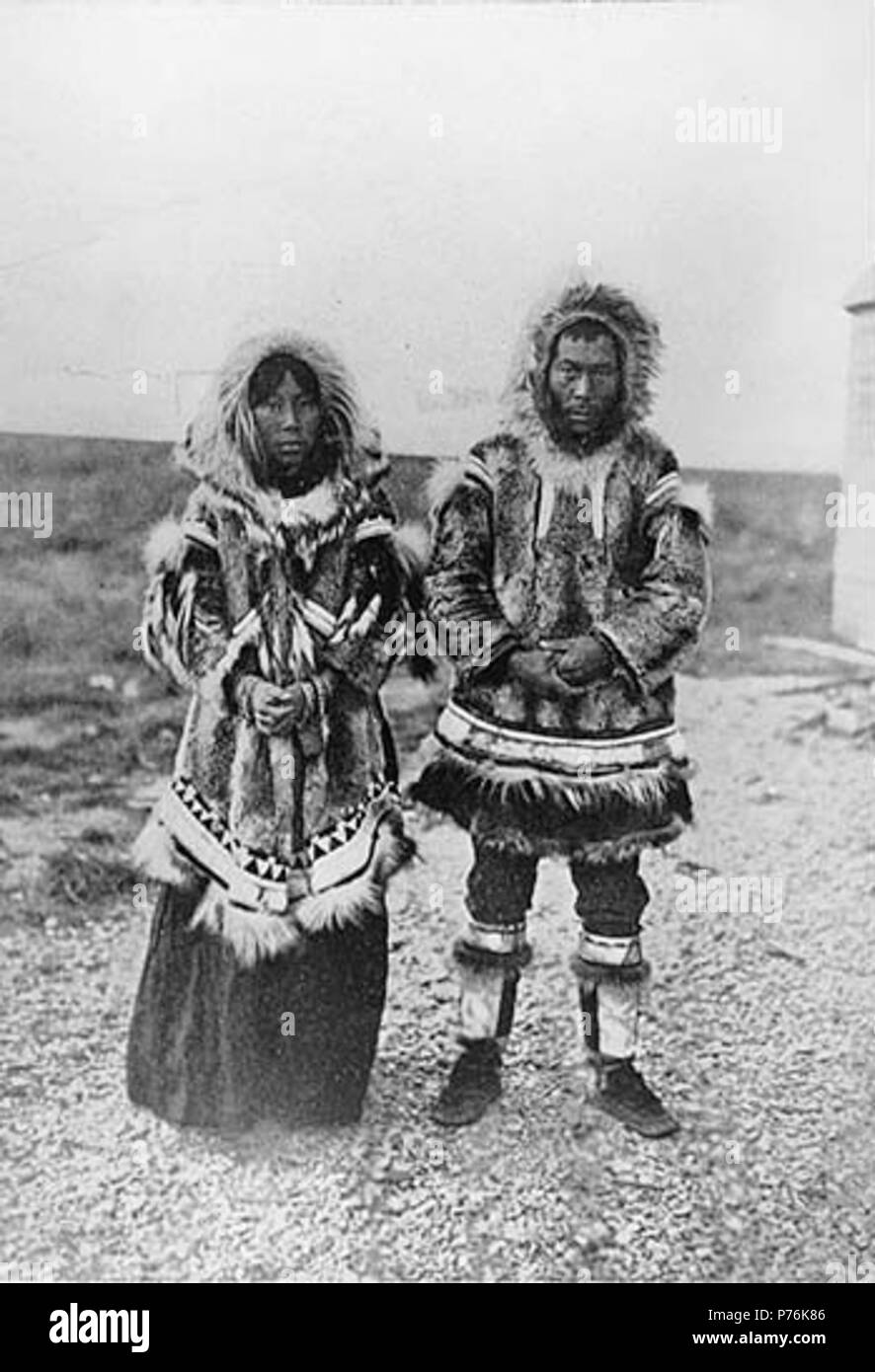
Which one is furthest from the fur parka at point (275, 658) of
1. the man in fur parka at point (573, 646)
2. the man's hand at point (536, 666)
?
the man's hand at point (536, 666)

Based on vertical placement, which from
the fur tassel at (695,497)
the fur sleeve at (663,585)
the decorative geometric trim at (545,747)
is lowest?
the decorative geometric trim at (545,747)

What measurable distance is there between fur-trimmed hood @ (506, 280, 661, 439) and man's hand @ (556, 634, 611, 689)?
1.15 ft

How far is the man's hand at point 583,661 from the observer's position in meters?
2.60

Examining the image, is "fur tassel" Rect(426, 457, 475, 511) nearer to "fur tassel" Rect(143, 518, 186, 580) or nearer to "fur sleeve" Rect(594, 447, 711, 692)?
"fur sleeve" Rect(594, 447, 711, 692)

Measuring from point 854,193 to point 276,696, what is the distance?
1.26m

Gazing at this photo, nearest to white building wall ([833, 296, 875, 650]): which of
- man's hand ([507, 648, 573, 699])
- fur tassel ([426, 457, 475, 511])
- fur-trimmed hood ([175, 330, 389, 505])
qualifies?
man's hand ([507, 648, 573, 699])

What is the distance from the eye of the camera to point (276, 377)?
258 cm

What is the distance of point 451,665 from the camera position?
103 inches

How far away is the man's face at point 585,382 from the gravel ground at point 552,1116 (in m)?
0.46

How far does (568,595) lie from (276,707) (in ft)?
1.66

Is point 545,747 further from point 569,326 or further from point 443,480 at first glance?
point 569,326

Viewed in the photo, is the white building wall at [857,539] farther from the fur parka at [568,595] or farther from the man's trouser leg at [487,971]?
the man's trouser leg at [487,971]
